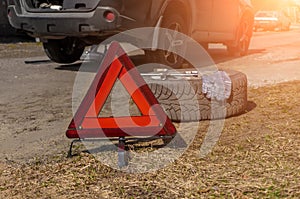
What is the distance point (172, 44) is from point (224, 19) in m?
2.18

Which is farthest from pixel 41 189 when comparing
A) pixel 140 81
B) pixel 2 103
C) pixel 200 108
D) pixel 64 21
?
pixel 64 21

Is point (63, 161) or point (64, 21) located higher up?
point (64, 21)

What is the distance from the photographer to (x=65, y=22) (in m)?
5.65

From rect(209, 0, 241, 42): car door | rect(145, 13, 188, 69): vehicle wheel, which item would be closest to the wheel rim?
rect(145, 13, 188, 69): vehicle wheel

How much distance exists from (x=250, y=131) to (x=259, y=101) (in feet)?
3.95

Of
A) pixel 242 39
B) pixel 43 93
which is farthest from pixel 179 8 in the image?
pixel 242 39

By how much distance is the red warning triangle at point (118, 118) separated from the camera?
3002 mm

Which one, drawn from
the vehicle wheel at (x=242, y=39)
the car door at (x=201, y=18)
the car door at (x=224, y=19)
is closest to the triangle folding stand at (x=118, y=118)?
the car door at (x=201, y=18)

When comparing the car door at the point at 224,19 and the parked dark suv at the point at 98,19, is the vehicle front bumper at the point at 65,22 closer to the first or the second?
the parked dark suv at the point at 98,19

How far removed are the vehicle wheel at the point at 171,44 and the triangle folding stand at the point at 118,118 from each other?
3157 millimetres

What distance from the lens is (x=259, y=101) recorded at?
187 inches

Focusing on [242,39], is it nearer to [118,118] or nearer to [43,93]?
[43,93]

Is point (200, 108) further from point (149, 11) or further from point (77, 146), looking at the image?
point (149, 11)

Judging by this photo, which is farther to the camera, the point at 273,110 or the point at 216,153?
the point at 273,110
